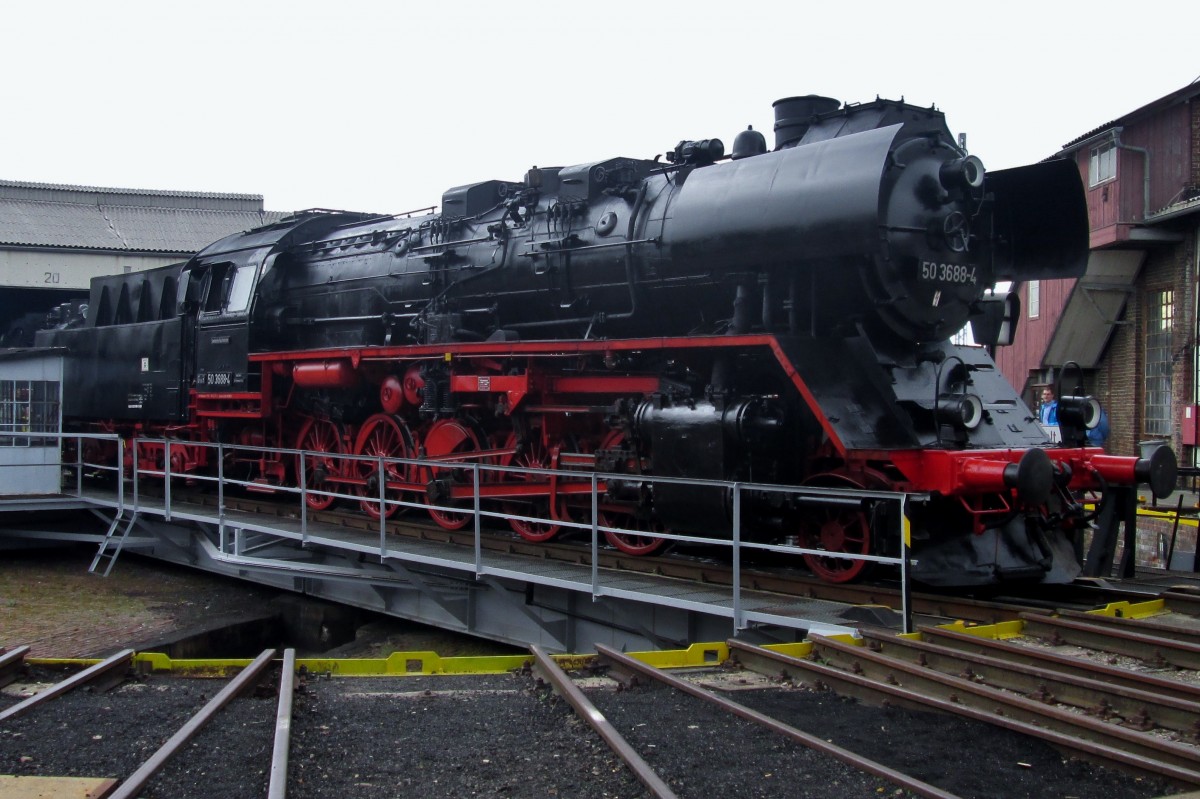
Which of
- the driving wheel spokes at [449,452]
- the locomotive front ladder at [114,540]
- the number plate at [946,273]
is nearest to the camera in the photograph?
the number plate at [946,273]

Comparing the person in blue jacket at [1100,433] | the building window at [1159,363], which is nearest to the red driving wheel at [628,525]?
the person in blue jacket at [1100,433]

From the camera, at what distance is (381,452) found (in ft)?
41.0

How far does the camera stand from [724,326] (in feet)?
30.4

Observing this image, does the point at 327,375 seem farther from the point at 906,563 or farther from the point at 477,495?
the point at 906,563

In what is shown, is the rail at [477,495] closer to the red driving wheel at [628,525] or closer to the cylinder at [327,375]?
the red driving wheel at [628,525]

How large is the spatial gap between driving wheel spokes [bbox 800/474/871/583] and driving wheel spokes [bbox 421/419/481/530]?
4107 mm

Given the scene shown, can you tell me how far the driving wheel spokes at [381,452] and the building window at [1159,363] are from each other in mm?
15105

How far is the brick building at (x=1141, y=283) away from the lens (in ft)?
63.3

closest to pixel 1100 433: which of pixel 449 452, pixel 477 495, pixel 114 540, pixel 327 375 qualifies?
pixel 477 495

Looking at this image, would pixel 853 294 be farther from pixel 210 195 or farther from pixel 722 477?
pixel 210 195

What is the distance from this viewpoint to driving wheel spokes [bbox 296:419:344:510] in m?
13.4

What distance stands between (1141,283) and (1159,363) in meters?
1.65

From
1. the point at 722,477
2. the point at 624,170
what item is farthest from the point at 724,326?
the point at 624,170

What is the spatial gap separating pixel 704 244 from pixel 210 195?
28.7 metres
